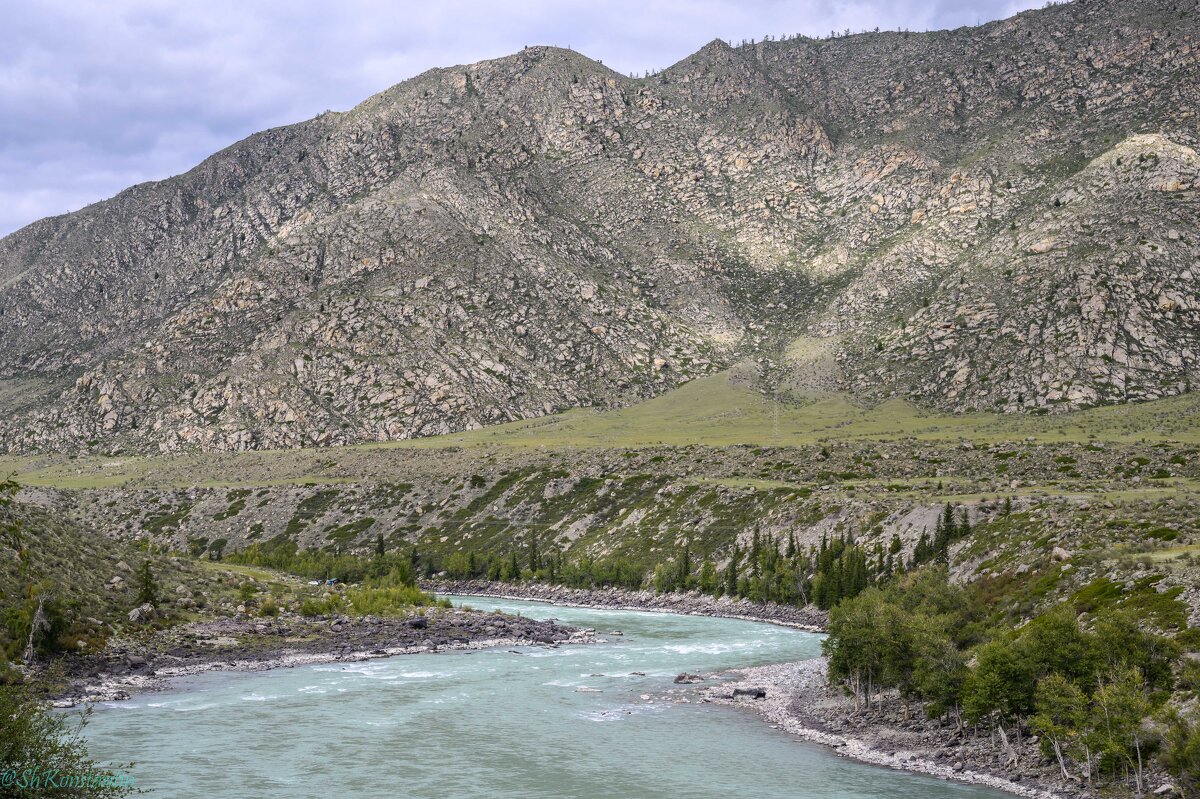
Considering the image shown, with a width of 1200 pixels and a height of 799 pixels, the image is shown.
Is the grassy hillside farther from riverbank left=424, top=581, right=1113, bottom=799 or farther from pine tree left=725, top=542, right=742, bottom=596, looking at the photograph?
riverbank left=424, top=581, right=1113, bottom=799

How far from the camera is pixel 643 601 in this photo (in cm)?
10988

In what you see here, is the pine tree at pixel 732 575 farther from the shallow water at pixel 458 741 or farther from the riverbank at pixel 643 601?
the shallow water at pixel 458 741

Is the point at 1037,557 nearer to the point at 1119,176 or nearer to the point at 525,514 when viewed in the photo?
the point at 525,514

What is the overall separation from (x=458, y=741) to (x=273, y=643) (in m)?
28.3

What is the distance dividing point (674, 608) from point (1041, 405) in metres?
90.0

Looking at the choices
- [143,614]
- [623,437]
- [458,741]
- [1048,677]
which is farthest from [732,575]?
[623,437]

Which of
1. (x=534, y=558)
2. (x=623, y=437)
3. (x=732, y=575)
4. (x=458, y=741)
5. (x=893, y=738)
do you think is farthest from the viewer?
(x=623, y=437)

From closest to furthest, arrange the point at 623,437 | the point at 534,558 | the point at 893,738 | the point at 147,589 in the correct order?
the point at 893,738, the point at 147,589, the point at 534,558, the point at 623,437

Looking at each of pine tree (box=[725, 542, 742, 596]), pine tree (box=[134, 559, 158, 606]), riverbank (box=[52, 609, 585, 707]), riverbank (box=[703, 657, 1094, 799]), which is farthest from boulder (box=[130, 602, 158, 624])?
pine tree (box=[725, 542, 742, 596])

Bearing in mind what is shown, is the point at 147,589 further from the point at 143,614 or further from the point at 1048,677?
the point at 1048,677

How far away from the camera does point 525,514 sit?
145m

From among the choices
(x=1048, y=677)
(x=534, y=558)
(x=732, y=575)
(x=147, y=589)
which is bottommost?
(x=732, y=575)

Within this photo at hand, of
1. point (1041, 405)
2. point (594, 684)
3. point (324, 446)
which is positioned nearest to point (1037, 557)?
point (594, 684)

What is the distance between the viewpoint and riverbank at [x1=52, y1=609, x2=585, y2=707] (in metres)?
53.4
